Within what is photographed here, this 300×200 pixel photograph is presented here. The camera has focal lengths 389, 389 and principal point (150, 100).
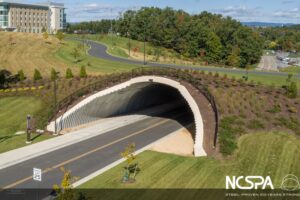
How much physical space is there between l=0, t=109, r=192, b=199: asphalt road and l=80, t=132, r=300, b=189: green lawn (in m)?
2.10

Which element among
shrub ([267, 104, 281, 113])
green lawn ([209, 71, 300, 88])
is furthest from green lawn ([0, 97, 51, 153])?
green lawn ([209, 71, 300, 88])

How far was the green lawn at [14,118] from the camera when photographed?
3234cm

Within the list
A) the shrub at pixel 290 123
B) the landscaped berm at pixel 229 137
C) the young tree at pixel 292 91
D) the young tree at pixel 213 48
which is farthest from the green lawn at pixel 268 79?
the young tree at pixel 213 48

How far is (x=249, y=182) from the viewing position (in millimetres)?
24328

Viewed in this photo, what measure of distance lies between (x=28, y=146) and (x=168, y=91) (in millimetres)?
22884

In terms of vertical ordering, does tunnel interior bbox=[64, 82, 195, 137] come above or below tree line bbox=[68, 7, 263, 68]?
below

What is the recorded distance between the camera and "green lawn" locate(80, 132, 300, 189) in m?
24.1

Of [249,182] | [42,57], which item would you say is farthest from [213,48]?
[249,182]

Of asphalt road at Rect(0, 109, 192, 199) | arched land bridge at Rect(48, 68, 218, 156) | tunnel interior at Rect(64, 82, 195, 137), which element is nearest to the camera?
asphalt road at Rect(0, 109, 192, 199)

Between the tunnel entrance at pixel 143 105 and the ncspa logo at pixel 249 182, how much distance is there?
4.93m

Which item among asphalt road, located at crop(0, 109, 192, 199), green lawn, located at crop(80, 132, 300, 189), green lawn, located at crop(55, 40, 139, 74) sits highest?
green lawn, located at crop(55, 40, 139, 74)

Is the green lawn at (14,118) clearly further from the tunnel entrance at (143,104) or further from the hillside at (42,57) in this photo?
the hillside at (42,57)

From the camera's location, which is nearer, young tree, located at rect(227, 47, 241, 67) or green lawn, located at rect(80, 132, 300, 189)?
green lawn, located at rect(80, 132, 300, 189)

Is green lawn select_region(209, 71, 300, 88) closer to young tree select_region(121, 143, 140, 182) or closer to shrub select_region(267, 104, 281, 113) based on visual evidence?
shrub select_region(267, 104, 281, 113)
